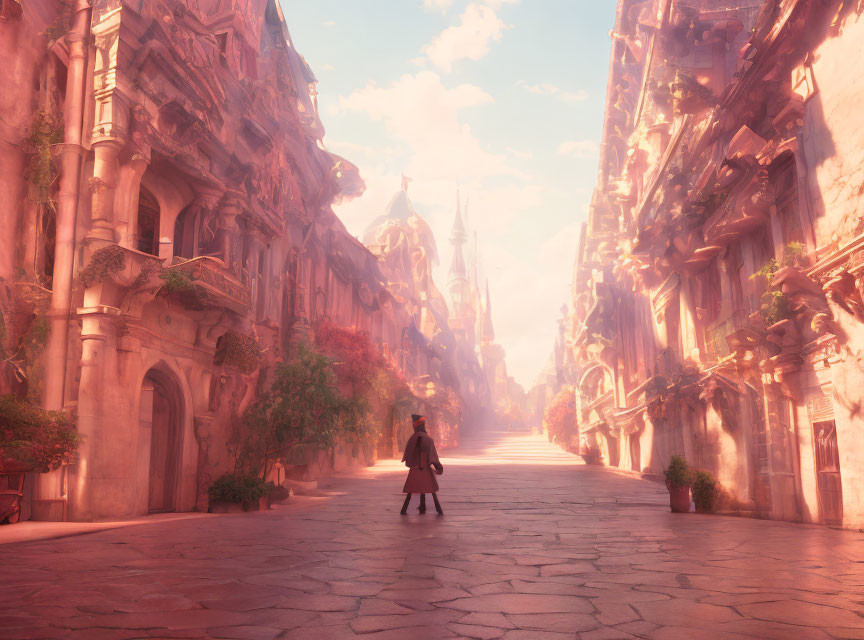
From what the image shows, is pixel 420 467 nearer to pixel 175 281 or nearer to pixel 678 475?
pixel 678 475

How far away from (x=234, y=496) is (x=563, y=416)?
42.5m

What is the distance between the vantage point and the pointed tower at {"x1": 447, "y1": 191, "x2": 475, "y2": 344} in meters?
118

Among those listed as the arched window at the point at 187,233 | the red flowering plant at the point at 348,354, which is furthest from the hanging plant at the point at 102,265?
the red flowering plant at the point at 348,354

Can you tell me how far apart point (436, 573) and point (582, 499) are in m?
9.75

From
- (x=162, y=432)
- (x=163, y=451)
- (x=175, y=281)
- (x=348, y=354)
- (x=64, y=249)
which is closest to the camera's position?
(x=64, y=249)

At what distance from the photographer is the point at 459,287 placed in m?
128

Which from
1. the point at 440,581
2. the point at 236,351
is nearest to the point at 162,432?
the point at 236,351

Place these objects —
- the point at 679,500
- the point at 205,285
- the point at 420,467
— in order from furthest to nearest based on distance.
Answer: the point at 205,285 → the point at 679,500 → the point at 420,467

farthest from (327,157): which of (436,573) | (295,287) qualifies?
(436,573)

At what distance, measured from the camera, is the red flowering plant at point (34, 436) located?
10.5 m

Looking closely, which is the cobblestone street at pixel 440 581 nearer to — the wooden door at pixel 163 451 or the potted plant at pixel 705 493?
the potted plant at pixel 705 493

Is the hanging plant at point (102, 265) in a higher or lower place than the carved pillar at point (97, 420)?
higher

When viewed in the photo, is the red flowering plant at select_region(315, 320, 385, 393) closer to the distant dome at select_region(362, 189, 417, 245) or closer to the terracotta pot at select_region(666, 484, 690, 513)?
the terracotta pot at select_region(666, 484, 690, 513)

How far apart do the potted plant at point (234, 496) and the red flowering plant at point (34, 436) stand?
3476 millimetres
